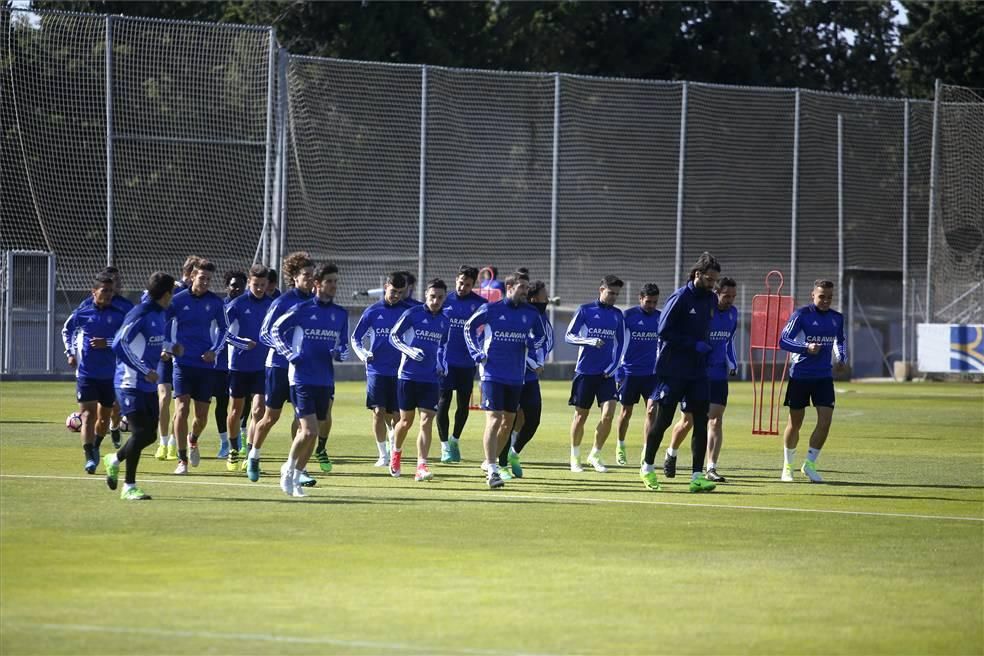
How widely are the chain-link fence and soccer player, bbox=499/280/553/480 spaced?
20.2 meters

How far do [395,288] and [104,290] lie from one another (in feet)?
10.9

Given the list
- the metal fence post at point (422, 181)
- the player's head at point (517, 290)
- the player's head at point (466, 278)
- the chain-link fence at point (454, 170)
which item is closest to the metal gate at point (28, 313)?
the chain-link fence at point (454, 170)

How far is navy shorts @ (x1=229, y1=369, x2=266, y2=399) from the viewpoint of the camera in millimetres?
19078

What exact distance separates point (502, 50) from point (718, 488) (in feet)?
148

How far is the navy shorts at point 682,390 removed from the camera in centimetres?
1711

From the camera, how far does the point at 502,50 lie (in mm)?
61031

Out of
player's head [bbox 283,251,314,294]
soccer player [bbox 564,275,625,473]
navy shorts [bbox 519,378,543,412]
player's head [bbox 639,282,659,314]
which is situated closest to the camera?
player's head [bbox 283,251,314,294]

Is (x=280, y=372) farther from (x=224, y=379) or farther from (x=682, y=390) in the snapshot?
(x=682, y=390)

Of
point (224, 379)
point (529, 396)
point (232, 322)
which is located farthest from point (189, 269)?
point (529, 396)

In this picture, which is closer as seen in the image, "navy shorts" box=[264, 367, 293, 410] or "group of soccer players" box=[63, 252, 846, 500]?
"group of soccer players" box=[63, 252, 846, 500]

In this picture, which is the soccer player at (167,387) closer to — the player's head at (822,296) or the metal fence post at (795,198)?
the player's head at (822,296)

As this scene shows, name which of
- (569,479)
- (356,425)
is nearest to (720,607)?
(569,479)

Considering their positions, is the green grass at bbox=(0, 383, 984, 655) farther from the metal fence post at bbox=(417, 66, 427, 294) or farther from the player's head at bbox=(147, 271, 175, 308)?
the metal fence post at bbox=(417, 66, 427, 294)

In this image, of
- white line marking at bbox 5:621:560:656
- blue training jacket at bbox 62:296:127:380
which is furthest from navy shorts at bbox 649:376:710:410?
white line marking at bbox 5:621:560:656
